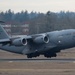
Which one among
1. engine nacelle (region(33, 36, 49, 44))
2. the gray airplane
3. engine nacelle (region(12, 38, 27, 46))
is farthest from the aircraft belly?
engine nacelle (region(33, 36, 49, 44))

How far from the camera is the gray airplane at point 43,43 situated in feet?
188

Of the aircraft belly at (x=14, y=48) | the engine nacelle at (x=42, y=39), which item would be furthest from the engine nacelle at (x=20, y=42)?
the aircraft belly at (x=14, y=48)

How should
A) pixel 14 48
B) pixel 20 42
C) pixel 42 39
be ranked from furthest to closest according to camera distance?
pixel 14 48 → pixel 20 42 → pixel 42 39

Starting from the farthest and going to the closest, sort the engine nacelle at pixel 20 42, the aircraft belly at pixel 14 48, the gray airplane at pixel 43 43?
the aircraft belly at pixel 14 48 → the engine nacelle at pixel 20 42 → the gray airplane at pixel 43 43

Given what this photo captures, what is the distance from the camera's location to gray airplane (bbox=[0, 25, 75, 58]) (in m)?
57.4

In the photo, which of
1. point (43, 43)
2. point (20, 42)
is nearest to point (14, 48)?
point (20, 42)

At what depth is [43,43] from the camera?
5881 centimetres

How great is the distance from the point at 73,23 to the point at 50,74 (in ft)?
371

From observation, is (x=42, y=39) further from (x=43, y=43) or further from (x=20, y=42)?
(x=20, y=42)

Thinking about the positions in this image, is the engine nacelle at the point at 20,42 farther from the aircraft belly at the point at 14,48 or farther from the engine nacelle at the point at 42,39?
the aircraft belly at the point at 14,48

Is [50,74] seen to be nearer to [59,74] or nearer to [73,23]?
[59,74]

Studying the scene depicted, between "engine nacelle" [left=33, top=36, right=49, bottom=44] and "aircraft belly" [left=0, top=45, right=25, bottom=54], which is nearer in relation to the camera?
"engine nacelle" [left=33, top=36, right=49, bottom=44]

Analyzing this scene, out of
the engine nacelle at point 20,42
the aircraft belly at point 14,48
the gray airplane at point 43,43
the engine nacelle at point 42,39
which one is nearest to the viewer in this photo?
the gray airplane at point 43,43

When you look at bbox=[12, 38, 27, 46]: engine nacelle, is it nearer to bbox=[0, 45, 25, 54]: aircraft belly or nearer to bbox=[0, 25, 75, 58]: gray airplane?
bbox=[0, 25, 75, 58]: gray airplane
